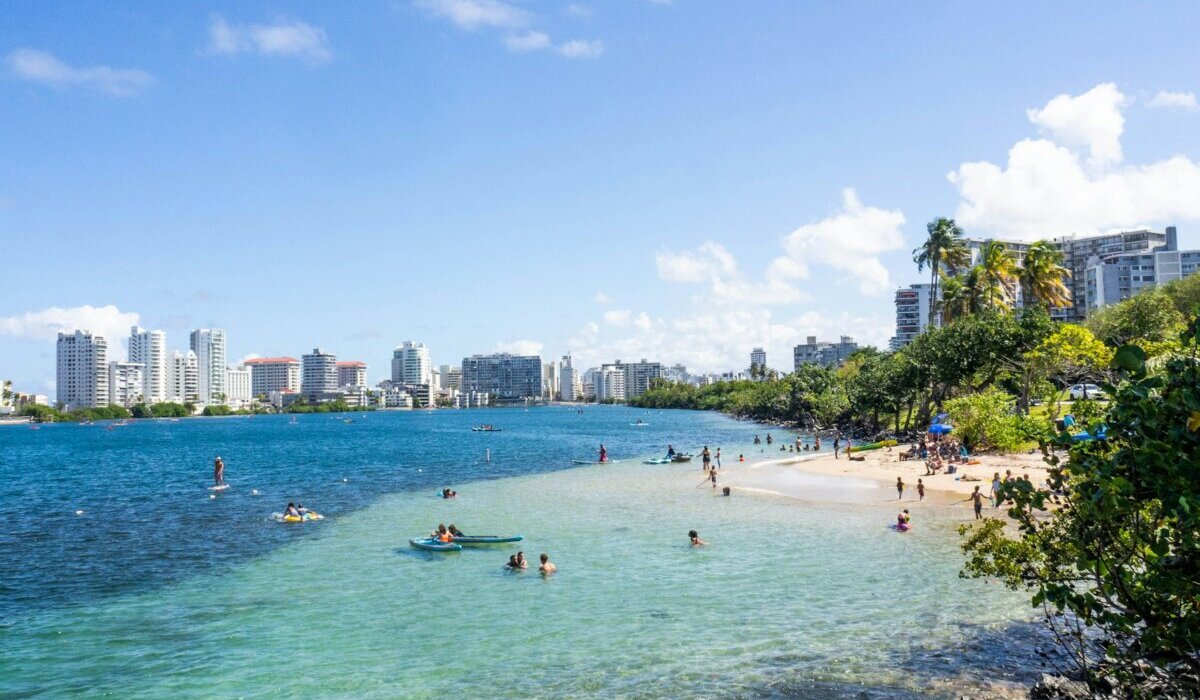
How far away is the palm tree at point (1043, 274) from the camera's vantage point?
60.7 metres

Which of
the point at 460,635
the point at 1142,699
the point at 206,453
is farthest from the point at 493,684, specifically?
the point at 206,453

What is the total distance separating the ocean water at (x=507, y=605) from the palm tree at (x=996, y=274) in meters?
35.4

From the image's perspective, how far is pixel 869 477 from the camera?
156 ft

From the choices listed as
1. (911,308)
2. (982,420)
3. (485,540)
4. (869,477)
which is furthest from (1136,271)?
(485,540)

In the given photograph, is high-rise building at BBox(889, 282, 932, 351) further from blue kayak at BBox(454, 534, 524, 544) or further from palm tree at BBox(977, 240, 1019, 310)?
blue kayak at BBox(454, 534, 524, 544)

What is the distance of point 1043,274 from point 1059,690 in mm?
56365

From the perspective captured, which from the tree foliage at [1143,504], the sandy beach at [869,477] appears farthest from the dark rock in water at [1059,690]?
the sandy beach at [869,477]

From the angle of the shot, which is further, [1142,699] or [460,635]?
[460,635]

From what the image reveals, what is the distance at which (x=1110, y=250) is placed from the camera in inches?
6629

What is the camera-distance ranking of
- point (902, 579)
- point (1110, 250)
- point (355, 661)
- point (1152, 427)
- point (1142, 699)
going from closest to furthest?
point (1152, 427), point (1142, 699), point (355, 661), point (902, 579), point (1110, 250)

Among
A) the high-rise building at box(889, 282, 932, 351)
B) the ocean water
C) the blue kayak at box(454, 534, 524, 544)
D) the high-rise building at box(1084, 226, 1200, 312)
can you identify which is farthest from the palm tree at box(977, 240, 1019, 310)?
the high-rise building at box(889, 282, 932, 351)

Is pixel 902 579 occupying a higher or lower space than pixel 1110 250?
→ lower

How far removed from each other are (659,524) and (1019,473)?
22080 mm

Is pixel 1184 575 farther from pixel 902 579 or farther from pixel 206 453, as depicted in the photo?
pixel 206 453
